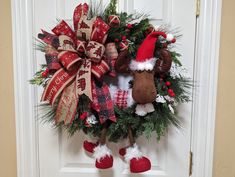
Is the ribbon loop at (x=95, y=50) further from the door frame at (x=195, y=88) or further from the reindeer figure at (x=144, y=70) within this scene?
the door frame at (x=195, y=88)

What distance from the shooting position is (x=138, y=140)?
3.58 feet

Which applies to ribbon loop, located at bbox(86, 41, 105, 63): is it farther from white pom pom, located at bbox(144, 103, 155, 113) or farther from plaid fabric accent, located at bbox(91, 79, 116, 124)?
white pom pom, located at bbox(144, 103, 155, 113)

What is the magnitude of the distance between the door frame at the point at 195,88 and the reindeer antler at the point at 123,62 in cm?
35

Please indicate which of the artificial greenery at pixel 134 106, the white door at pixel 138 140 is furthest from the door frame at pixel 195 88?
the artificial greenery at pixel 134 106

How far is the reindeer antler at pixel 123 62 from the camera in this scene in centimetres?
86

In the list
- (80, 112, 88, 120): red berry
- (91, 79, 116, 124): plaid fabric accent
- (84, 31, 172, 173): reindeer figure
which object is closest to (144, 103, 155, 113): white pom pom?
(84, 31, 172, 173): reindeer figure

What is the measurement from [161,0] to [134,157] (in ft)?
2.25

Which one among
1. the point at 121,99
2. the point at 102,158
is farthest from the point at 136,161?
the point at 121,99

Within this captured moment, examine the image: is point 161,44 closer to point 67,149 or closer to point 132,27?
point 132,27

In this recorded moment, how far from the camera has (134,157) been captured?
94cm

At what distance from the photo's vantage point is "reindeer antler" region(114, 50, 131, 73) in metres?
0.86

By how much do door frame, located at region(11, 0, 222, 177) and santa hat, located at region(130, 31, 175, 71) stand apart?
0.28 m

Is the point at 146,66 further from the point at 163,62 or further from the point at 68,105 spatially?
the point at 68,105
